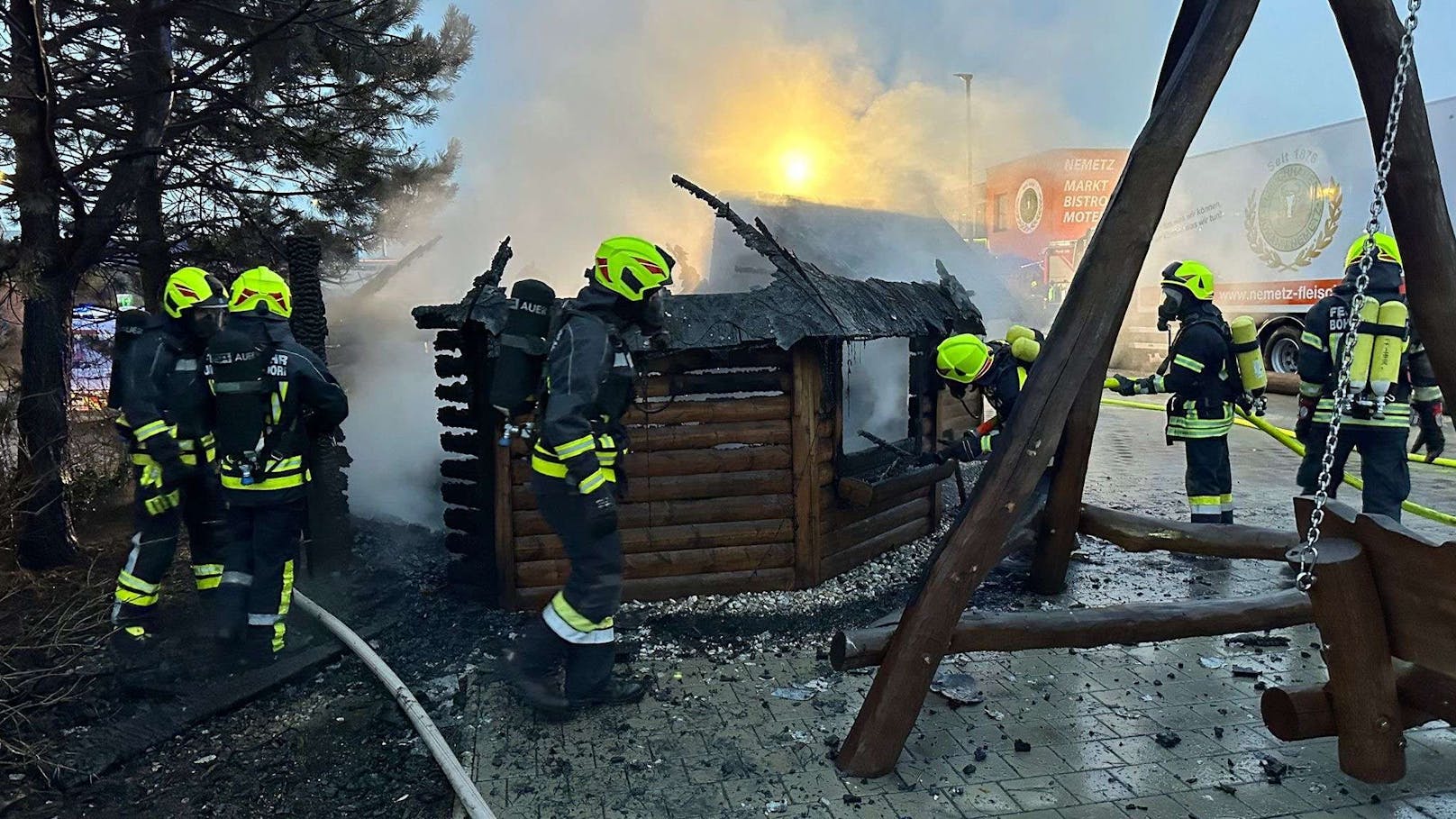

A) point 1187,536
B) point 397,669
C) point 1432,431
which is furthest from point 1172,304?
point 397,669

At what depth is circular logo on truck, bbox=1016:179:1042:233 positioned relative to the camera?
2425 cm

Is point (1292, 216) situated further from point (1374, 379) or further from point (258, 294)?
point (258, 294)

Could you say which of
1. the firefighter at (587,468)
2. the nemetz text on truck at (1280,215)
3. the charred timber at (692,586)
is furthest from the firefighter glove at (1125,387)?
the nemetz text on truck at (1280,215)

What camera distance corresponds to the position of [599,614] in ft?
12.4

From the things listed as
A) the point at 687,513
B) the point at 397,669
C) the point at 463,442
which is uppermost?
the point at 463,442

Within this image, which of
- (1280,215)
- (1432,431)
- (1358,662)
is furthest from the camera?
(1280,215)

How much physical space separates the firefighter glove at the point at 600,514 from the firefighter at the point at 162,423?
2.57 meters

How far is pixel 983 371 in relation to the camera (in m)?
5.26

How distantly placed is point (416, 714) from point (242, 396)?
6.56 ft

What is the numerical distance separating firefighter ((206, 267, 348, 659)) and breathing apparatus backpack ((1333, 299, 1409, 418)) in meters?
6.17

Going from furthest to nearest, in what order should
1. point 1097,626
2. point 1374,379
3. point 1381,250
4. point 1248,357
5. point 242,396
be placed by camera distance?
1. point 1248,357
2. point 1381,250
3. point 1374,379
4. point 242,396
5. point 1097,626

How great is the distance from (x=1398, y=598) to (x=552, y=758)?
3.06m

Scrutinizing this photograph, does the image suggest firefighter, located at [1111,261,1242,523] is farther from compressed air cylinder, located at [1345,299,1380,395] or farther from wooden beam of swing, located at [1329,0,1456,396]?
wooden beam of swing, located at [1329,0,1456,396]

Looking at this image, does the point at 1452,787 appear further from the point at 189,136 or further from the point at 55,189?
the point at 189,136
